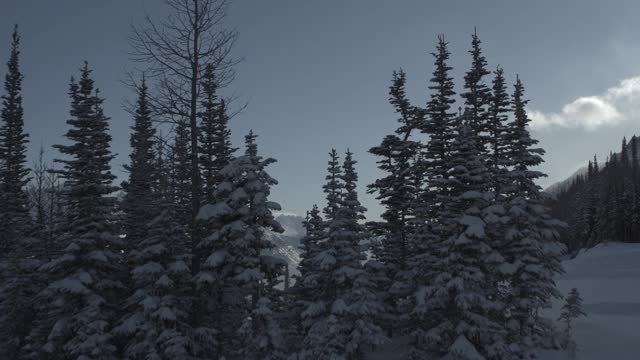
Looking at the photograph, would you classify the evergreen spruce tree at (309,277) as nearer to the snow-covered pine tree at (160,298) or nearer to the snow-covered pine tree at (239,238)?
the snow-covered pine tree at (239,238)

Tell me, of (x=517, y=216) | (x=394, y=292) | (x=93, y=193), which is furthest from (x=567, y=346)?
(x=93, y=193)

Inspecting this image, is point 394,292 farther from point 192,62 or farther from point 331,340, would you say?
point 192,62

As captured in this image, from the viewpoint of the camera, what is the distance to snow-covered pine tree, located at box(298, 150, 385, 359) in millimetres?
25250

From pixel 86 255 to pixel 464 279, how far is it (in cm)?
1895

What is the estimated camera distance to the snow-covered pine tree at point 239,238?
2253 centimetres

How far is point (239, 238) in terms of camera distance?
22.8 metres

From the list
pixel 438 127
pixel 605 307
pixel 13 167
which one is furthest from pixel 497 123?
pixel 13 167

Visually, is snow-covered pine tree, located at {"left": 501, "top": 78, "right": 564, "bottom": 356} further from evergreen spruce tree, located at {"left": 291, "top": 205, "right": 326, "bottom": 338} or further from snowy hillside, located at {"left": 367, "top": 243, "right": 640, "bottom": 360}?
evergreen spruce tree, located at {"left": 291, "top": 205, "right": 326, "bottom": 338}

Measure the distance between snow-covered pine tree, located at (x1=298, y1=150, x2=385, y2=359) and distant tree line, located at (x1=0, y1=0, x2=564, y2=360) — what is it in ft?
0.28

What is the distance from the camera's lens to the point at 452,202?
978 inches

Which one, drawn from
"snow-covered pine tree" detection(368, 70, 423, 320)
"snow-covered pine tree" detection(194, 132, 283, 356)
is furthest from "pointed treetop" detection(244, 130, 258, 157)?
"snow-covered pine tree" detection(368, 70, 423, 320)

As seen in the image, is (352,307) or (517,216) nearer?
(352,307)

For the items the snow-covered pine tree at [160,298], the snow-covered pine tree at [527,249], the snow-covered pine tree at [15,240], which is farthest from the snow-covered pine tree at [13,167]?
the snow-covered pine tree at [527,249]

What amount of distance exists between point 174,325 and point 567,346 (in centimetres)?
2172
